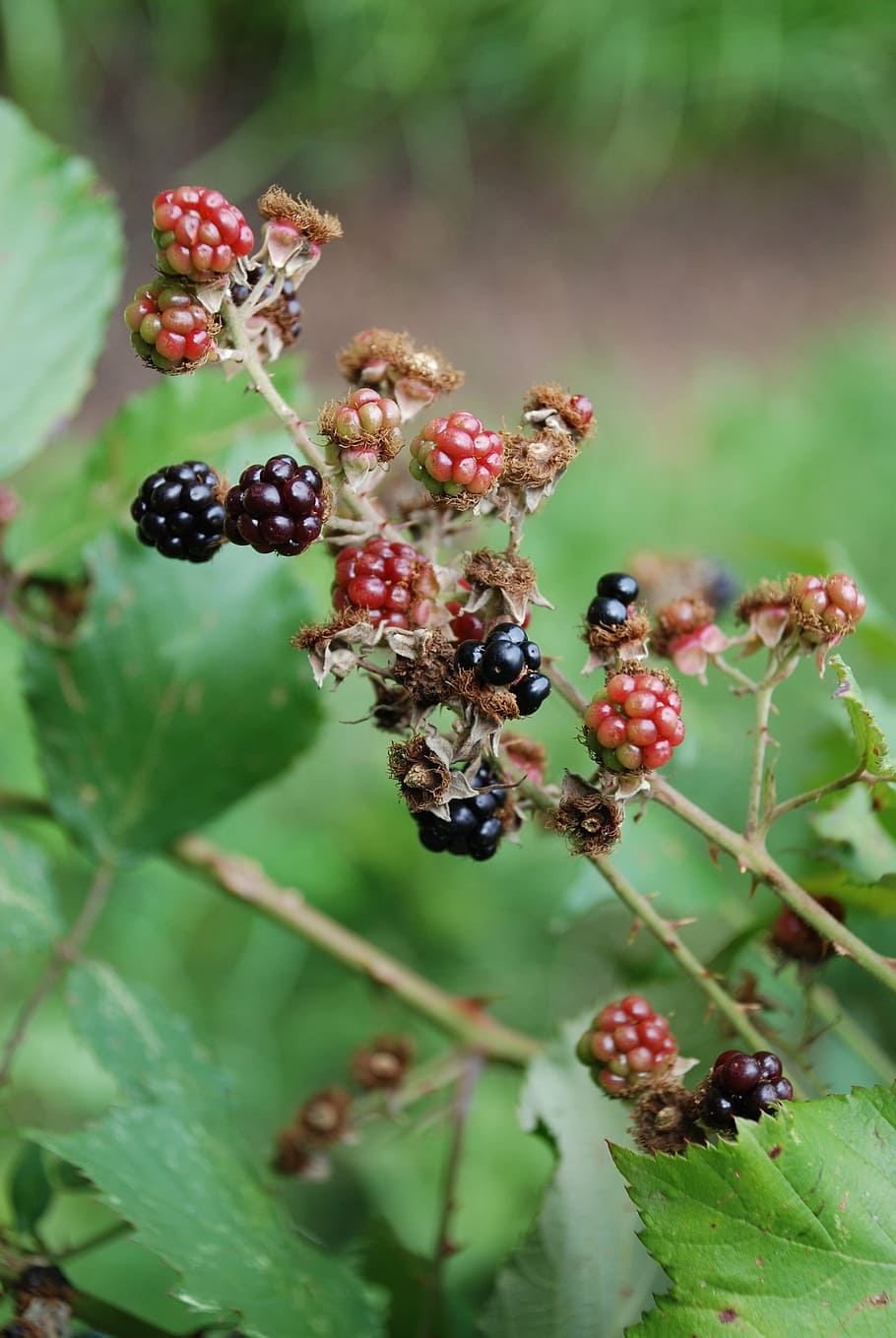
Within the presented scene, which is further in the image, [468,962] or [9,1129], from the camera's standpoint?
[468,962]

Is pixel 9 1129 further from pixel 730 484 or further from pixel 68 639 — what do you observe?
pixel 730 484

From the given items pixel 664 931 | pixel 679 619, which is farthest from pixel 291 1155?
pixel 679 619

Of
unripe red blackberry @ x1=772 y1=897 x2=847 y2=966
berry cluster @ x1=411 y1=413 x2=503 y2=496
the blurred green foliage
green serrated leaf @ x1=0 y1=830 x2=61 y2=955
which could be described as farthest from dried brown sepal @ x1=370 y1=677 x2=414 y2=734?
the blurred green foliage

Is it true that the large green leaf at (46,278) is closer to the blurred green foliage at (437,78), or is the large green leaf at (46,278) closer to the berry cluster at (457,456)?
Result: the berry cluster at (457,456)

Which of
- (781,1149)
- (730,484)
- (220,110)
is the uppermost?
(220,110)

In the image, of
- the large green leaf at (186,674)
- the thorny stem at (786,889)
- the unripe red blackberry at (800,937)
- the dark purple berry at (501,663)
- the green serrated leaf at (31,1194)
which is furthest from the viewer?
the large green leaf at (186,674)

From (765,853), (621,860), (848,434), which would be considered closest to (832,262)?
(848,434)

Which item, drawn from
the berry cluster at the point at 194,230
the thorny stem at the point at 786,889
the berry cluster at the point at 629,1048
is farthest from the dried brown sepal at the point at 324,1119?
the berry cluster at the point at 194,230

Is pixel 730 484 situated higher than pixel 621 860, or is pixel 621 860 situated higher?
pixel 730 484
